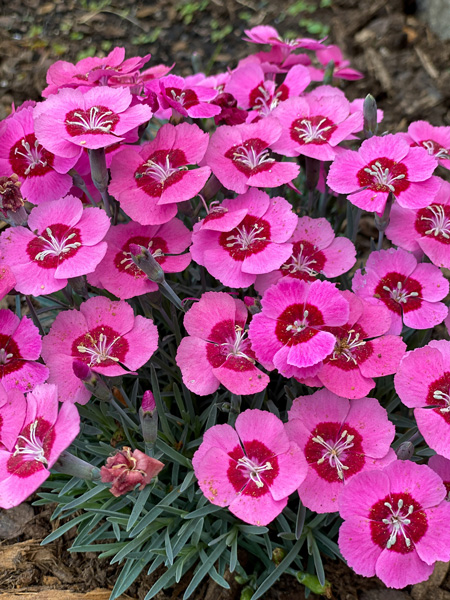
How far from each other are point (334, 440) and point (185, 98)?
128 cm

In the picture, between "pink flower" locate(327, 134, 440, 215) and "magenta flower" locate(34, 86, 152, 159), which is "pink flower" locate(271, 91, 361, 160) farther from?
"magenta flower" locate(34, 86, 152, 159)

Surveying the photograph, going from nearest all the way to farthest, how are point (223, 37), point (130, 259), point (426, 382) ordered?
point (426, 382), point (130, 259), point (223, 37)

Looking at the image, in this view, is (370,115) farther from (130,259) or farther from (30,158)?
(30,158)

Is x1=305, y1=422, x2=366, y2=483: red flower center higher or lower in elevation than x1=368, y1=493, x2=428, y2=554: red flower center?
higher

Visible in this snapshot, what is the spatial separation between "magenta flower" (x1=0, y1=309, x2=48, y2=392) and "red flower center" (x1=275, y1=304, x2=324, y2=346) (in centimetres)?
70

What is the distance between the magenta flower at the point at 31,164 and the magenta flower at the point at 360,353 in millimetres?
993

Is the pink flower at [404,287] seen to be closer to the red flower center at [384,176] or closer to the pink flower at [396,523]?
the red flower center at [384,176]

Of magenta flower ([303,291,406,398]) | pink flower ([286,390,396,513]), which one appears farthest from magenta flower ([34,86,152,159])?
pink flower ([286,390,396,513])

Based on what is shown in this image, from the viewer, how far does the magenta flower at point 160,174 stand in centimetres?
197

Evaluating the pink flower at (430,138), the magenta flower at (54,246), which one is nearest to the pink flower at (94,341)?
the magenta flower at (54,246)

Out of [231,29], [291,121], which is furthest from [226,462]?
[231,29]

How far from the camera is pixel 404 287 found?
207 centimetres

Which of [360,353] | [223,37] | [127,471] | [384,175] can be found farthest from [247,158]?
[223,37]

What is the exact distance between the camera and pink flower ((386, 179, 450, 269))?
6.75 ft
